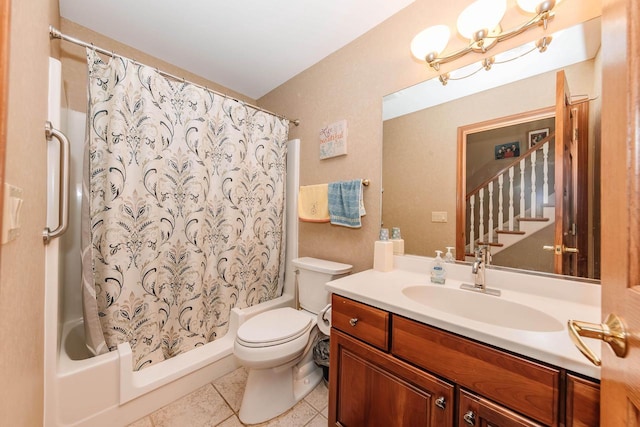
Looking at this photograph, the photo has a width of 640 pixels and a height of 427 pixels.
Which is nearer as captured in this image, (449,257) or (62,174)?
(62,174)

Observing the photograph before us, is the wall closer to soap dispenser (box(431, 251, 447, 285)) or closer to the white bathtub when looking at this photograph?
the white bathtub

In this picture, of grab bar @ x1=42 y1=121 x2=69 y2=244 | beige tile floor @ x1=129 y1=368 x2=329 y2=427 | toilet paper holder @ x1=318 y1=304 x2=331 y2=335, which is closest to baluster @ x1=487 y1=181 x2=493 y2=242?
toilet paper holder @ x1=318 y1=304 x2=331 y2=335

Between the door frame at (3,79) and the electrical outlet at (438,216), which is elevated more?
the door frame at (3,79)

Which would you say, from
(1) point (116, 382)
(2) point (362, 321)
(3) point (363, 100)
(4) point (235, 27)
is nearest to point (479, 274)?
(2) point (362, 321)

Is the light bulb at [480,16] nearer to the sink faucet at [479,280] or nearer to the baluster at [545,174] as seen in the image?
the baluster at [545,174]

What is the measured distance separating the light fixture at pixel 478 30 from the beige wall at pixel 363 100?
42 millimetres

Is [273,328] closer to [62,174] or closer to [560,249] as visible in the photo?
[62,174]

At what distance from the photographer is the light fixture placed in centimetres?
98

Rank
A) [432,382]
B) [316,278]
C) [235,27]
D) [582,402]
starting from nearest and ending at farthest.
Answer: [582,402] < [432,382] < [235,27] < [316,278]

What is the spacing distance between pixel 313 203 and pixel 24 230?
1406 mm

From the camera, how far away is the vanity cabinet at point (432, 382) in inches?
22.5

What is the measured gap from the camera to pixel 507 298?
936mm

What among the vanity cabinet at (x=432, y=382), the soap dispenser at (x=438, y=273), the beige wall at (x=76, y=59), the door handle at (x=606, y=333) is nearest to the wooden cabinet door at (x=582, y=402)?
the vanity cabinet at (x=432, y=382)

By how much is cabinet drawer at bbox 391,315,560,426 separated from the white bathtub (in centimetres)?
126
